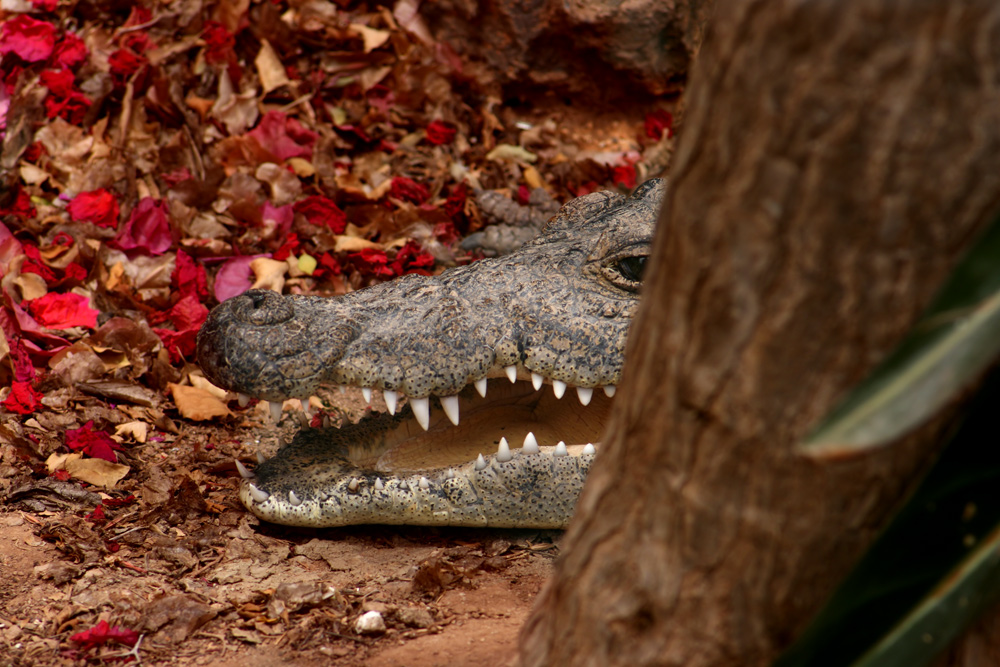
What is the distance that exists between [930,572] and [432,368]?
5.81 feet

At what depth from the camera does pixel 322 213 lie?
4562mm

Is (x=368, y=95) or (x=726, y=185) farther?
(x=368, y=95)

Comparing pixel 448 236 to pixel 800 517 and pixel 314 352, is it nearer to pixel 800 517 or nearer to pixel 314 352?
pixel 314 352

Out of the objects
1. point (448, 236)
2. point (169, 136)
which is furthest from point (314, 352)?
A: point (169, 136)

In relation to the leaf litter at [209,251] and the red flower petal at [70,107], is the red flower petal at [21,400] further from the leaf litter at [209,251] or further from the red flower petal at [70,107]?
the red flower petal at [70,107]

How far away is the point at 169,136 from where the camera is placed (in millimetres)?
4773

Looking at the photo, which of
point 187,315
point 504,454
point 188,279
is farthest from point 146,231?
point 504,454

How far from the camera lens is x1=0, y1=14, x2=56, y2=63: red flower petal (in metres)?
4.62

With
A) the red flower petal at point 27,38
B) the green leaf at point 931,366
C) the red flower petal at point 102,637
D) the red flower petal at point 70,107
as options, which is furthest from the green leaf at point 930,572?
the red flower petal at point 27,38

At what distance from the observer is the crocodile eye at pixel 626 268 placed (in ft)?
10.3

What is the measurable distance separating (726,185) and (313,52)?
4.79 metres

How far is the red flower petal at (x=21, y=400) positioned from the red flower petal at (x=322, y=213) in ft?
5.61

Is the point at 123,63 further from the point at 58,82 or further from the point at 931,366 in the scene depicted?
the point at 931,366

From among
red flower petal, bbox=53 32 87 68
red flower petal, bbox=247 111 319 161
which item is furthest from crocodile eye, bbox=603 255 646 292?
red flower petal, bbox=53 32 87 68
